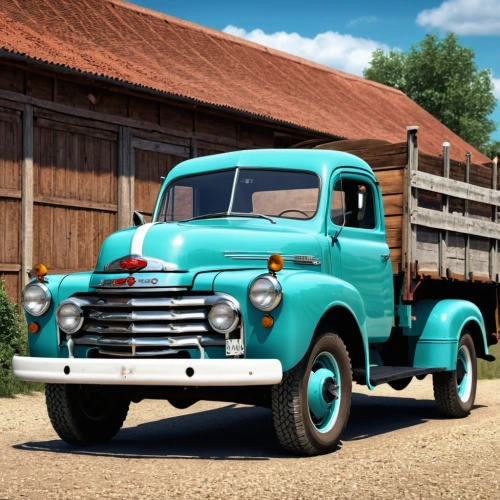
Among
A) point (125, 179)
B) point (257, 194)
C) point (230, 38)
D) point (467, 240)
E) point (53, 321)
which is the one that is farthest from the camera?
point (230, 38)

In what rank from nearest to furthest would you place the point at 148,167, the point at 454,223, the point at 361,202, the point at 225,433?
the point at 361,202 → the point at 225,433 → the point at 454,223 → the point at 148,167

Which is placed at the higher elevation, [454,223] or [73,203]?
[73,203]

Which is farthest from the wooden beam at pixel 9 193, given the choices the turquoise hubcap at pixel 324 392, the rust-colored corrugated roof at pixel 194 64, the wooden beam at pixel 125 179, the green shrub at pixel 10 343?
the turquoise hubcap at pixel 324 392

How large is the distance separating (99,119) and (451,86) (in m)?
29.2

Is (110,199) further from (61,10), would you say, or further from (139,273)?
(139,273)

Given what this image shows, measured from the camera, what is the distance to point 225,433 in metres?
8.25

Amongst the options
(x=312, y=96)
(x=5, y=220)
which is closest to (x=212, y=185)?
(x=5, y=220)

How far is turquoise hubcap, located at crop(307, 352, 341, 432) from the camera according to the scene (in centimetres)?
673

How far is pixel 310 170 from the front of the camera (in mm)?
7965

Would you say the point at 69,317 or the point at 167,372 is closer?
the point at 167,372

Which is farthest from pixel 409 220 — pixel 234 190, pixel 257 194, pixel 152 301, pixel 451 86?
pixel 451 86

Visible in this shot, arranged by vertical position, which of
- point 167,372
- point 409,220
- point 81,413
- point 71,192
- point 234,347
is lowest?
point 81,413

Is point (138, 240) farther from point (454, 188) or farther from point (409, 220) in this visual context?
point (454, 188)

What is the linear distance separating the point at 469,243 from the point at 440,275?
0.88 meters
